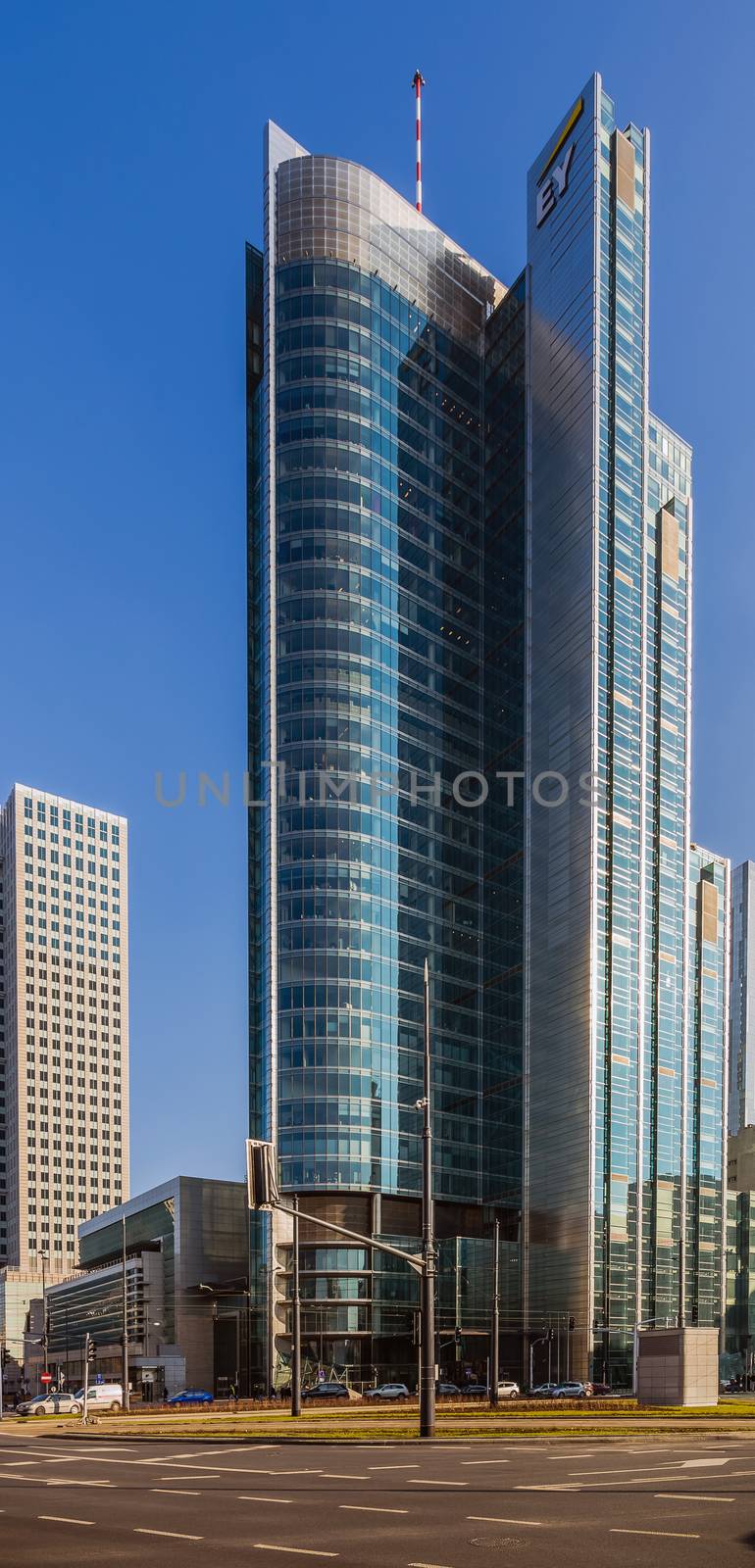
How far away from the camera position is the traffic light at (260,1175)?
119 ft

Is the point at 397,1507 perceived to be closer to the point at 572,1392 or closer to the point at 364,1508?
the point at 364,1508

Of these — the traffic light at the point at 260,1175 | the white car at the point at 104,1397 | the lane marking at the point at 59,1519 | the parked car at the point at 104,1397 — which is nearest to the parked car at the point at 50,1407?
the parked car at the point at 104,1397

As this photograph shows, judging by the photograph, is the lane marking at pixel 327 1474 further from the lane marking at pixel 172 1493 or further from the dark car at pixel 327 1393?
the dark car at pixel 327 1393

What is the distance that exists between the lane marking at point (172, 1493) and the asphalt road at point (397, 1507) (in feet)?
0.14

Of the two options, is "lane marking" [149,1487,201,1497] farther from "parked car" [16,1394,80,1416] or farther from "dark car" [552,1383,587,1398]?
"dark car" [552,1383,587,1398]

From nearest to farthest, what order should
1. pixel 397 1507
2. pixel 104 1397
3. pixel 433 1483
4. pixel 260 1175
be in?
1. pixel 397 1507
2. pixel 433 1483
3. pixel 260 1175
4. pixel 104 1397

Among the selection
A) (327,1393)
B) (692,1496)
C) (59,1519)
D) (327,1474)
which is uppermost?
(692,1496)

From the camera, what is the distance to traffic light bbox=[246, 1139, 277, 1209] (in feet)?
119

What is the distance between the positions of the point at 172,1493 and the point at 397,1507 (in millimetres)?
6292

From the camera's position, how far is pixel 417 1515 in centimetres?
2231

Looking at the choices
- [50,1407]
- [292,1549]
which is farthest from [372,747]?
[292,1549]

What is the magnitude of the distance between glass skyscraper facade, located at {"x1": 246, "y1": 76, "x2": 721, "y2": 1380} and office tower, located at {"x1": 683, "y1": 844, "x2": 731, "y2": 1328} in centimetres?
444

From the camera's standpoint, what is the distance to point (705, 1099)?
145625 millimetres

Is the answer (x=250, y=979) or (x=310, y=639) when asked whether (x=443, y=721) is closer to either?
(x=310, y=639)
